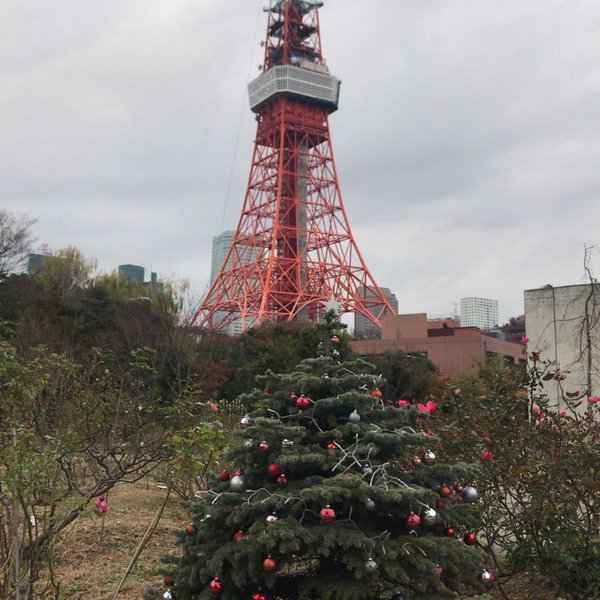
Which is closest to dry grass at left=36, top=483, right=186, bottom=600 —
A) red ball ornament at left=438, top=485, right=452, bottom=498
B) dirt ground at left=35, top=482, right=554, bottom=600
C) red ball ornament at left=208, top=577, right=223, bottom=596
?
dirt ground at left=35, top=482, right=554, bottom=600

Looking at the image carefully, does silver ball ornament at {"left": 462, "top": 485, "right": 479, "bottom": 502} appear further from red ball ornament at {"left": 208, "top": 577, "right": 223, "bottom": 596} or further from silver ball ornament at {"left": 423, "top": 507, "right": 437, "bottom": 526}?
red ball ornament at {"left": 208, "top": 577, "right": 223, "bottom": 596}

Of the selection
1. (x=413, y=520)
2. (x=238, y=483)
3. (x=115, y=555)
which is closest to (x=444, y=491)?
(x=413, y=520)

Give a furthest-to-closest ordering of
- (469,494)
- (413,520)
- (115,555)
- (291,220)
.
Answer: (291,220) → (115,555) → (469,494) → (413,520)

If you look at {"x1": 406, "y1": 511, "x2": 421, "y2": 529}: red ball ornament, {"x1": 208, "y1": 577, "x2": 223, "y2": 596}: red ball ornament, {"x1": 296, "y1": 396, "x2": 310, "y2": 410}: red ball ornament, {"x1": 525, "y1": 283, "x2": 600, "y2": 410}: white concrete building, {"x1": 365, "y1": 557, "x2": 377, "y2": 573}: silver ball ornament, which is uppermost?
{"x1": 525, "y1": 283, "x2": 600, "y2": 410}: white concrete building

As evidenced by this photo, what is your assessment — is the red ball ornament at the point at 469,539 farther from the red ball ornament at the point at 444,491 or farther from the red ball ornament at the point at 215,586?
the red ball ornament at the point at 215,586

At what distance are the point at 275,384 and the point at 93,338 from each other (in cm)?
1802

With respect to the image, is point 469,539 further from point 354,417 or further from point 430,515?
point 354,417

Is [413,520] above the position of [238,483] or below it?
below

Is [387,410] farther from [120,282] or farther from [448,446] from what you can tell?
[120,282]

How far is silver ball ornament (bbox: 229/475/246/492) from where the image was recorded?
361 cm

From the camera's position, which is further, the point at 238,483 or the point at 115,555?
the point at 115,555

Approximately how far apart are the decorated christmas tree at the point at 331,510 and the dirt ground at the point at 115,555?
2.90 ft

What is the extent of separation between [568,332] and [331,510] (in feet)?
14.8

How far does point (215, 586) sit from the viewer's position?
10.8 feet
